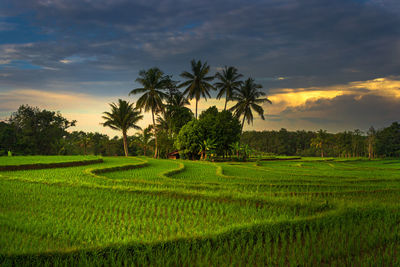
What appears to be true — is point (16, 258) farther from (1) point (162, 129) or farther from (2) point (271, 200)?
(1) point (162, 129)

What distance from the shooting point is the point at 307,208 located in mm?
6340

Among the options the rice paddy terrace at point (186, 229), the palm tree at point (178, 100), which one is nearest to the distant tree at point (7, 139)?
the palm tree at point (178, 100)

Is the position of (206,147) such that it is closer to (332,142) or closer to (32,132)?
(32,132)

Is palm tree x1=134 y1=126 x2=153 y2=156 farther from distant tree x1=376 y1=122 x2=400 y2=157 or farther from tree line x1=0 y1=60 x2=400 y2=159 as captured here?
distant tree x1=376 y1=122 x2=400 y2=157

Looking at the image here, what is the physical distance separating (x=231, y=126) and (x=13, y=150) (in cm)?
2461

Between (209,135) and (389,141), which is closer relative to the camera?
(209,135)

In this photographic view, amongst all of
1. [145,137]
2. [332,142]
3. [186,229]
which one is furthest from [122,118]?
[332,142]

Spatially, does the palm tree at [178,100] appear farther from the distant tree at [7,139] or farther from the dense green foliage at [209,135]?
the distant tree at [7,139]

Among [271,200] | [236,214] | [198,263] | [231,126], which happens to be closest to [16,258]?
[198,263]

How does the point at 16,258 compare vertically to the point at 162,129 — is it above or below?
below

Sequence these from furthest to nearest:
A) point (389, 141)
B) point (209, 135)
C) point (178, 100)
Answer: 1. point (389, 141)
2. point (178, 100)
3. point (209, 135)

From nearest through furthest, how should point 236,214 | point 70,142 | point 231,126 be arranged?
point 236,214 → point 231,126 → point 70,142

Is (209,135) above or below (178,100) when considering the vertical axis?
below

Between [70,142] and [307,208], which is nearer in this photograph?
[307,208]
